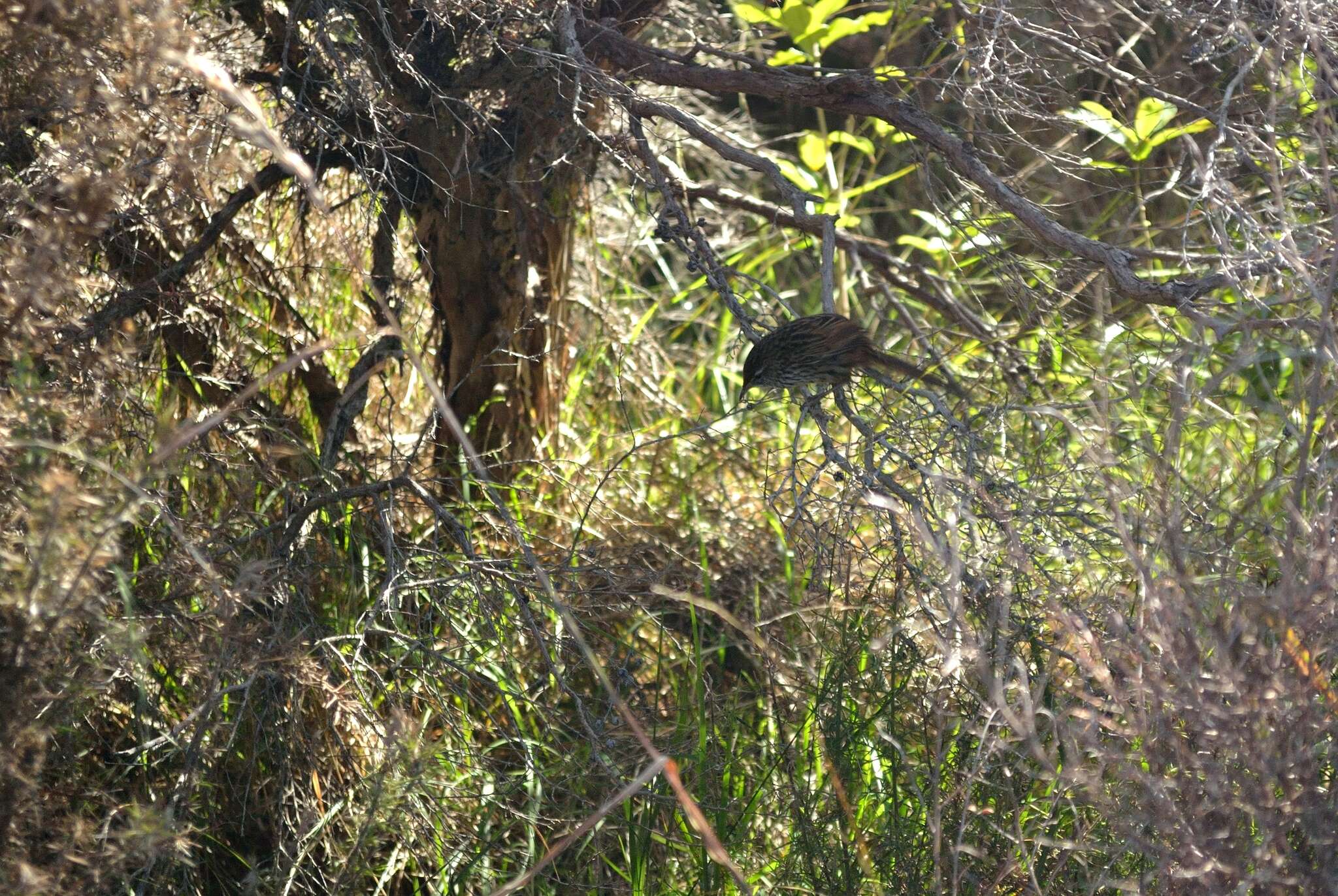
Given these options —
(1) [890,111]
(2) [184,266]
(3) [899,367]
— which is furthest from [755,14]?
(2) [184,266]

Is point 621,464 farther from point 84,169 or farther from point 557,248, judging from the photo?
point 84,169

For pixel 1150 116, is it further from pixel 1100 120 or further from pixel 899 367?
pixel 899 367

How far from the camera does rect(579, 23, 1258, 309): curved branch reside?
2.86 metres

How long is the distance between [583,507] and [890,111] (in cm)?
187

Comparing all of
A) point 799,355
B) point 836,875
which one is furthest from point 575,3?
point 836,875

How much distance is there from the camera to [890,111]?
10.8ft

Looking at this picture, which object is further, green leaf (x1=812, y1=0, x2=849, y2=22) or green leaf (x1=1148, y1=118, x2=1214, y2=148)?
green leaf (x1=812, y1=0, x2=849, y2=22)

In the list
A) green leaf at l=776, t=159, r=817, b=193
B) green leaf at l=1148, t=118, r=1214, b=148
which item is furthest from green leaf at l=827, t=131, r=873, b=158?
green leaf at l=1148, t=118, r=1214, b=148

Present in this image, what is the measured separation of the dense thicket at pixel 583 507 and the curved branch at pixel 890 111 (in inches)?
0.6

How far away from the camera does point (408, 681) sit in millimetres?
3527

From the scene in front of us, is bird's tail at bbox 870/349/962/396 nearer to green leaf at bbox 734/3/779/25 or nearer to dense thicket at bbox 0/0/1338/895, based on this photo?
dense thicket at bbox 0/0/1338/895

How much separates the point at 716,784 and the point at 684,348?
3088 millimetres

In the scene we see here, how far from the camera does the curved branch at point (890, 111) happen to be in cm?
286

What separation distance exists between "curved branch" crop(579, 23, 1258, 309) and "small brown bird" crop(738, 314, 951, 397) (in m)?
0.69
